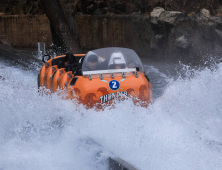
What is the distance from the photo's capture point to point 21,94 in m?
5.19

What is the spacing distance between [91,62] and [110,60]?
11.4 inches

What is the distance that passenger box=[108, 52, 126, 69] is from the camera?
4.62 m

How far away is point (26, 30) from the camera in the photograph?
18609mm

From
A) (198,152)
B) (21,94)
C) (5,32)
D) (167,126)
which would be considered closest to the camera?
(198,152)

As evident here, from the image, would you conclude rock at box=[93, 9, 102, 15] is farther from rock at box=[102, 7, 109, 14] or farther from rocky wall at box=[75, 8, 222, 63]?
rocky wall at box=[75, 8, 222, 63]

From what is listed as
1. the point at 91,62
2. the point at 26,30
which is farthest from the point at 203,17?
the point at 26,30

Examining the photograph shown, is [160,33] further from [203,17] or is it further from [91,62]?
[91,62]

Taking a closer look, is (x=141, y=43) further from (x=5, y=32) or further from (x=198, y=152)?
(x=198, y=152)

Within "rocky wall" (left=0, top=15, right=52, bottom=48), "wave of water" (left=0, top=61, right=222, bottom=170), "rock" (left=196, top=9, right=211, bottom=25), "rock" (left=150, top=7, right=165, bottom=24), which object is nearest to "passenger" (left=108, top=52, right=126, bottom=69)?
"wave of water" (left=0, top=61, right=222, bottom=170)

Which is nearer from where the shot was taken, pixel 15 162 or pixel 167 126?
pixel 15 162

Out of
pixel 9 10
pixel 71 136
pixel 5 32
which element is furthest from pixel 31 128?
pixel 9 10

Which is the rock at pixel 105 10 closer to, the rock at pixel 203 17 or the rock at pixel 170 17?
the rock at pixel 170 17

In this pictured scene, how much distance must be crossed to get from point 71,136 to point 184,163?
4.73 ft

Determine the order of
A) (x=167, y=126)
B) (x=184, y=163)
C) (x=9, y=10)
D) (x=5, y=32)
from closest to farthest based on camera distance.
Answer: (x=184, y=163) < (x=167, y=126) < (x=5, y=32) < (x=9, y=10)
